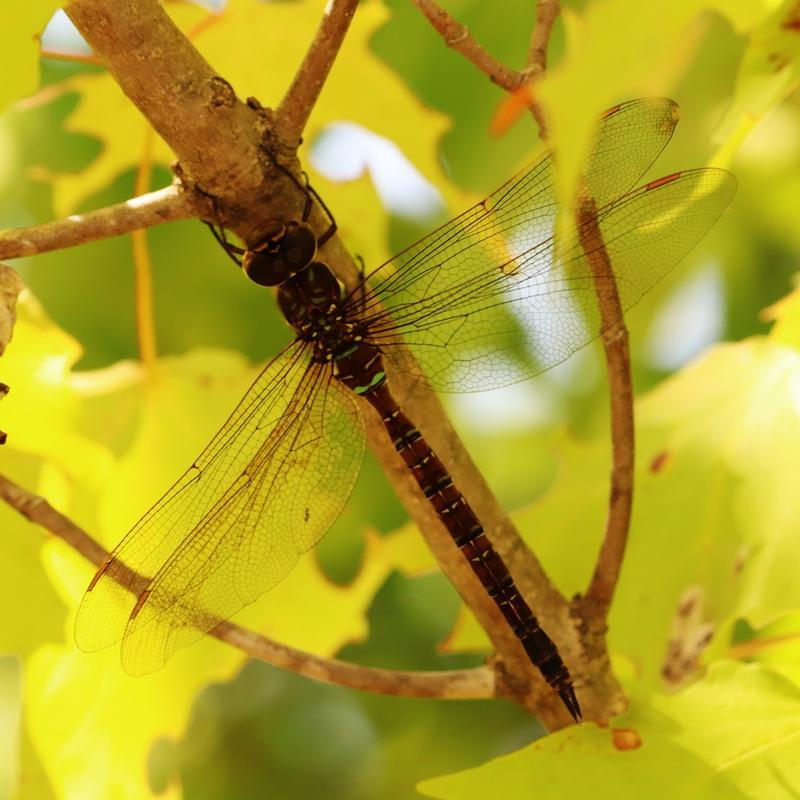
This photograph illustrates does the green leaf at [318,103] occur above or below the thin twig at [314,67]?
above

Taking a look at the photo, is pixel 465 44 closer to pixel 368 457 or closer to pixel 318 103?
pixel 318 103

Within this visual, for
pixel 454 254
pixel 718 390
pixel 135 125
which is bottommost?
pixel 718 390

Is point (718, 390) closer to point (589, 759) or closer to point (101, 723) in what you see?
point (589, 759)

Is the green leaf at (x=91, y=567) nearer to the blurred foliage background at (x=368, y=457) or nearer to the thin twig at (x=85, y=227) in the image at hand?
the blurred foliage background at (x=368, y=457)

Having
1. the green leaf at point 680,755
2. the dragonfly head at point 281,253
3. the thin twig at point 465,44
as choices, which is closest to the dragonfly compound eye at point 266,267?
the dragonfly head at point 281,253

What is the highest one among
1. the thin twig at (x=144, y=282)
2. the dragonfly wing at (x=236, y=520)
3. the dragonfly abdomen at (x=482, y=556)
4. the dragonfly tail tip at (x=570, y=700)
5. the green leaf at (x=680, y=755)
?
the thin twig at (x=144, y=282)

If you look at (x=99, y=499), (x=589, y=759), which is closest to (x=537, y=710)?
(x=589, y=759)
